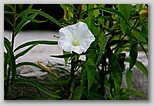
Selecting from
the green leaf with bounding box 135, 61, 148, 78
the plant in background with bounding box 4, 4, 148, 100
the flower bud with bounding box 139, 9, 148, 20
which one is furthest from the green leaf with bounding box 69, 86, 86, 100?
the flower bud with bounding box 139, 9, 148, 20

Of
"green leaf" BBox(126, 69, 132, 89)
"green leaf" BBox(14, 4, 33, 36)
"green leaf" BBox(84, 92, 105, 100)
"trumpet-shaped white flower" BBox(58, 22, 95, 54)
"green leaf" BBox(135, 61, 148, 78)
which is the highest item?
"green leaf" BBox(14, 4, 33, 36)

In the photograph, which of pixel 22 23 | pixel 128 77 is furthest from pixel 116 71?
pixel 22 23

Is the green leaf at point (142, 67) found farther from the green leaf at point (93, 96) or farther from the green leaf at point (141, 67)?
the green leaf at point (93, 96)

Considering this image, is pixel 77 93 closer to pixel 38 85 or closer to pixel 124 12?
pixel 38 85

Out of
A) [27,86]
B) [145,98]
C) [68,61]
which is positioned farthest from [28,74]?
[145,98]

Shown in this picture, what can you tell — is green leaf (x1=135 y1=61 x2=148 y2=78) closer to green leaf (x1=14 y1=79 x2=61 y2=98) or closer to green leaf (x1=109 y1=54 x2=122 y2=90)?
green leaf (x1=109 y1=54 x2=122 y2=90)

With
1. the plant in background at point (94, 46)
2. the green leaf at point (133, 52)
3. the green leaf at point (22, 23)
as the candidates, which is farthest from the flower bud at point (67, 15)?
the green leaf at point (133, 52)
